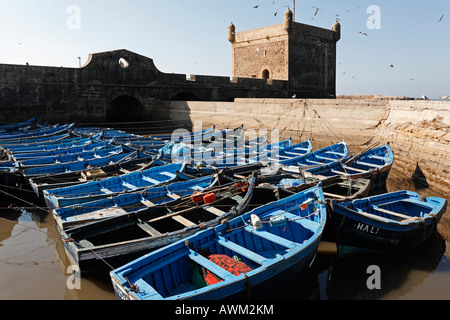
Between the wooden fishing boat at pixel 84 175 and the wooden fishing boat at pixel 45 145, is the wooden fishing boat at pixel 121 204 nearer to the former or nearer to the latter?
the wooden fishing boat at pixel 84 175

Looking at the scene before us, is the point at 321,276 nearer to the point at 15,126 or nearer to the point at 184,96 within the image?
the point at 15,126

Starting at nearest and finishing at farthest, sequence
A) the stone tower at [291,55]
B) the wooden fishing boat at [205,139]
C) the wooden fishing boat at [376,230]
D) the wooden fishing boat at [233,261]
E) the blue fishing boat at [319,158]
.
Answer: the wooden fishing boat at [233,261], the wooden fishing boat at [376,230], the blue fishing boat at [319,158], the wooden fishing boat at [205,139], the stone tower at [291,55]

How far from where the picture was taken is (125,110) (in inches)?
1120

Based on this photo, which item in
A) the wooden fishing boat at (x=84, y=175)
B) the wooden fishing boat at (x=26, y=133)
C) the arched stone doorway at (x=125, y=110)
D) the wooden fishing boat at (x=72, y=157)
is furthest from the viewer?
the arched stone doorway at (x=125, y=110)

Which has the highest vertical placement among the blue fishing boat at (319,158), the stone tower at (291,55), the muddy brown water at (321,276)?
the stone tower at (291,55)

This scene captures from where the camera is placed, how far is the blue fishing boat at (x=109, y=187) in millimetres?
7410

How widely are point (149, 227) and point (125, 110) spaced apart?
23872mm

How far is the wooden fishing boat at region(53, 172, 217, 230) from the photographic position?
21.4ft

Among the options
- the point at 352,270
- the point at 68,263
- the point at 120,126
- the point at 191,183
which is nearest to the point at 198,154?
the point at 191,183

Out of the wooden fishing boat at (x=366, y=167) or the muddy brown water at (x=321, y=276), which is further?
the wooden fishing boat at (x=366, y=167)

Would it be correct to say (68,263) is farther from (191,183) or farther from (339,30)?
(339,30)

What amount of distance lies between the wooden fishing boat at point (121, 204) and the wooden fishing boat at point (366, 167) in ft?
10.8

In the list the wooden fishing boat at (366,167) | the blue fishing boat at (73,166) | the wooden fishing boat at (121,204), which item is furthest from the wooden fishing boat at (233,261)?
the blue fishing boat at (73,166)

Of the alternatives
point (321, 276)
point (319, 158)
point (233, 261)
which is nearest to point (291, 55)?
point (319, 158)
